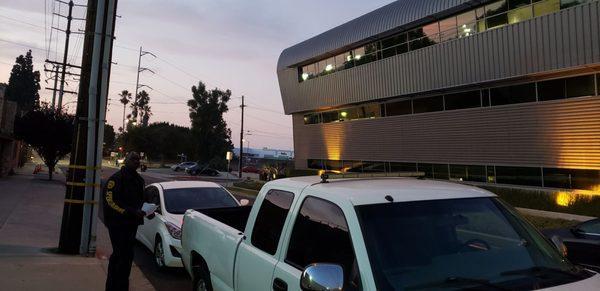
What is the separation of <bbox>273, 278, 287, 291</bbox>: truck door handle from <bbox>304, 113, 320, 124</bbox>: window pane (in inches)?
1388

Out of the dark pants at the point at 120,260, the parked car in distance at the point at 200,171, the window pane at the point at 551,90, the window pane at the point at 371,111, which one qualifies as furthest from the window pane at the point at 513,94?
the parked car in distance at the point at 200,171

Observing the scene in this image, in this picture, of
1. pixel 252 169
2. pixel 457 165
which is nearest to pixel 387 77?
pixel 457 165

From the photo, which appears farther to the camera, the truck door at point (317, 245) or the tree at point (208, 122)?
the tree at point (208, 122)

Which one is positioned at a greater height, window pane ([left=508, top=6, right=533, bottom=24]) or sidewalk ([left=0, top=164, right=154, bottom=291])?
window pane ([left=508, top=6, right=533, bottom=24])

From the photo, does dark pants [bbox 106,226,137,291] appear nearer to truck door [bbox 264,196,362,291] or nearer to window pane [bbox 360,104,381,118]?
truck door [bbox 264,196,362,291]

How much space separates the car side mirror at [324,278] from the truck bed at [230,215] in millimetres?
3264

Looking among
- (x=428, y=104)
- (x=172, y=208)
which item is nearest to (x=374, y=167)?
(x=428, y=104)

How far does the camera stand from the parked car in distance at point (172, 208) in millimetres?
8383

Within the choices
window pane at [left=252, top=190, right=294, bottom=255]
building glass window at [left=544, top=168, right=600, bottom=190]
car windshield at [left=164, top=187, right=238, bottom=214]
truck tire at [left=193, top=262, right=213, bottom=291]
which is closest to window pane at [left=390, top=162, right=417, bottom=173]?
building glass window at [left=544, top=168, right=600, bottom=190]

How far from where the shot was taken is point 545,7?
2059cm

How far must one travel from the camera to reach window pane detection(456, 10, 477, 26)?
955 inches

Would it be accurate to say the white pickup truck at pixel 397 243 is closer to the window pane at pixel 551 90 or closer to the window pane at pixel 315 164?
the window pane at pixel 551 90

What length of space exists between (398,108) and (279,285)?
2753 cm

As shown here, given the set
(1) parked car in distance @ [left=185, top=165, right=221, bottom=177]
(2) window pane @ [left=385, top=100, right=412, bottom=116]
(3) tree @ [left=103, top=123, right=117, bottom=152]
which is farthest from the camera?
(3) tree @ [left=103, top=123, right=117, bottom=152]
